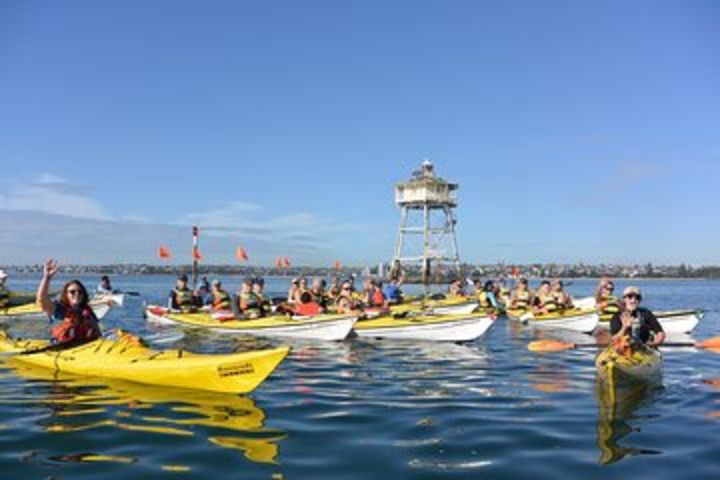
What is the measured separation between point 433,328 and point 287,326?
4225 mm

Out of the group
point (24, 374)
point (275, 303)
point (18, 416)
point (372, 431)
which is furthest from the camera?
point (275, 303)

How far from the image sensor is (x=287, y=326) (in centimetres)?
1906

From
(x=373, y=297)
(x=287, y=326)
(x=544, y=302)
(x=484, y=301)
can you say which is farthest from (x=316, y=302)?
(x=484, y=301)

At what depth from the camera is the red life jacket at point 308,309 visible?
20.2m

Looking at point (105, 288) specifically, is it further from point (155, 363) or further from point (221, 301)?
point (155, 363)

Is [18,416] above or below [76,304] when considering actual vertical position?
below

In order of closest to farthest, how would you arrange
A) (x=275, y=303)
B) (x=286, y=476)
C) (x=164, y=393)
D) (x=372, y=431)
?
(x=286, y=476), (x=372, y=431), (x=164, y=393), (x=275, y=303)

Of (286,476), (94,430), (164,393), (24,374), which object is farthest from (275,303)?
(286,476)

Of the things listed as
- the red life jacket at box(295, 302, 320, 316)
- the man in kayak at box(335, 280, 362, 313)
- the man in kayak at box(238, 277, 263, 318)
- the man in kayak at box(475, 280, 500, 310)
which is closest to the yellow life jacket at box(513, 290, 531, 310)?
the man in kayak at box(475, 280, 500, 310)

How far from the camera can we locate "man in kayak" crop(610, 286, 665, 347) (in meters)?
10.6

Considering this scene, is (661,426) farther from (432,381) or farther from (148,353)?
(148,353)

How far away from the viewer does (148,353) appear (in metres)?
11.2

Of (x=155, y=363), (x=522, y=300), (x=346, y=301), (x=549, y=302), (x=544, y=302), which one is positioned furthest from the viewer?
(x=522, y=300)

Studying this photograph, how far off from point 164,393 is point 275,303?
13.1 m
